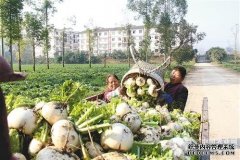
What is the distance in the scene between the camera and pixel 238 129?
1008 centimetres

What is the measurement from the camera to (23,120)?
279 centimetres

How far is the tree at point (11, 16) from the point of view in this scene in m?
30.6

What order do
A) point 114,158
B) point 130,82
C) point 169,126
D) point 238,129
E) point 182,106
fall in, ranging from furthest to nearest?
point 238,129, point 182,106, point 130,82, point 169,126, point 114,158

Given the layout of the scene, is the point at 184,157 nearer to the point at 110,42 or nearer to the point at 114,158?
the point at 114,158

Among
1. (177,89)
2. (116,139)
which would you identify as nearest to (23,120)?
(116,139)

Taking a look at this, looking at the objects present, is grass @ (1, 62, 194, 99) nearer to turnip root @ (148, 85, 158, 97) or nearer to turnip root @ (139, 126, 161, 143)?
turnip root @ (139, 126, 161, 143)

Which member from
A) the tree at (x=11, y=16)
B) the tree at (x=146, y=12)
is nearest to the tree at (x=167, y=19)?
the tree at (x=146, y=12)

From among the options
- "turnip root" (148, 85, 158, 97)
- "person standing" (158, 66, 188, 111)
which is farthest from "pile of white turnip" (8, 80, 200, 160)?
"person standing" (158, 66, 188, 111)

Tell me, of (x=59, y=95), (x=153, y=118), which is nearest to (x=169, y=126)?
(x=153, y=118)

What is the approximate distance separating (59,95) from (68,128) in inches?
23.8

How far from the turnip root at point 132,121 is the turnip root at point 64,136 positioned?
814 mm

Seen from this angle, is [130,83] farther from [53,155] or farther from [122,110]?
[53,155]

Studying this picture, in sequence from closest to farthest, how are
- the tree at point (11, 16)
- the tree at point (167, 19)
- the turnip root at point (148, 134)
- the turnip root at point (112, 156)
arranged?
the turnip root at point (112, 156) → the turnip root at point (148, 134) → the tree at point (11, 16) → the tree at point (167, 19)

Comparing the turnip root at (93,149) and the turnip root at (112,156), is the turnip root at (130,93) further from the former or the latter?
the turnip root at (112,156)
